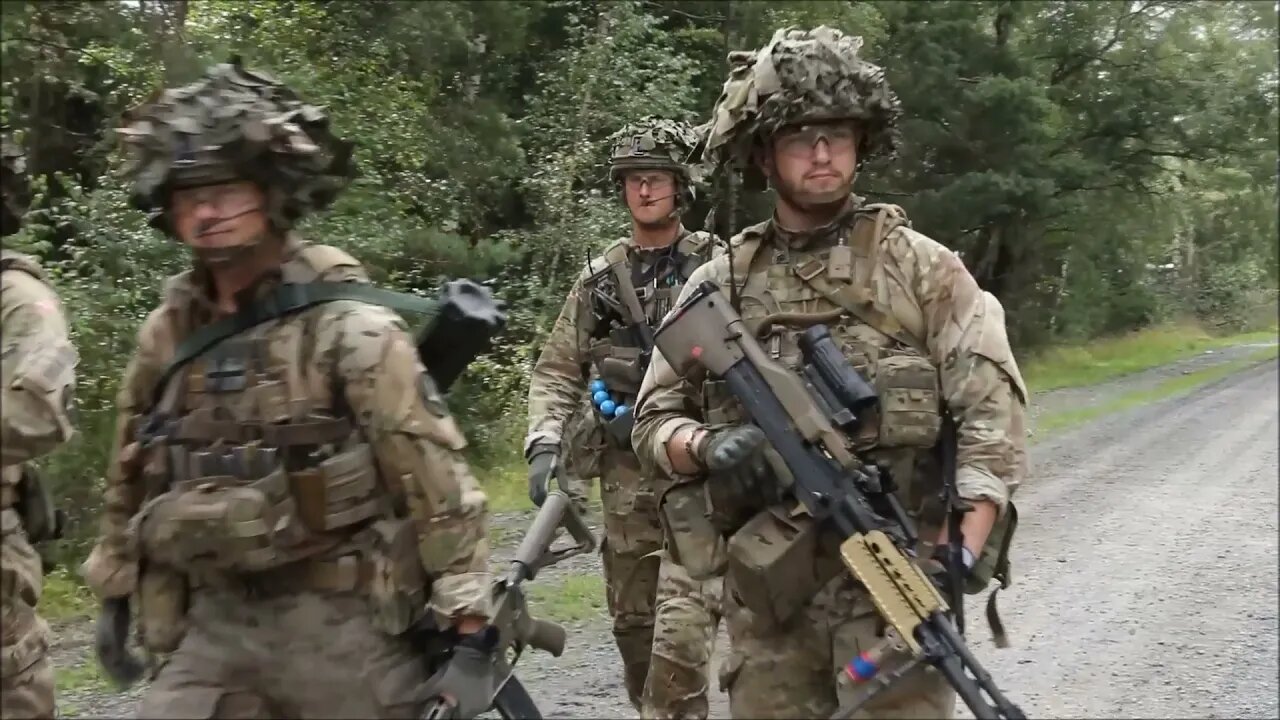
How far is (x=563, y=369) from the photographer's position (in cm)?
517

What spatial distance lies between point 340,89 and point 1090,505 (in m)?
7.13

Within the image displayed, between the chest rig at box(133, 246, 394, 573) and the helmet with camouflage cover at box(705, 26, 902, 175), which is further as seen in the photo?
the helmet with camouflage cover at box(705, 26, 902, 175)

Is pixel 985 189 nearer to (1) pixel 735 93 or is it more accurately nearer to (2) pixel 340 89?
(2) pixel 340 89

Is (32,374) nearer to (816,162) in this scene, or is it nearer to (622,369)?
(816,162)

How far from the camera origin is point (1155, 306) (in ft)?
41.1

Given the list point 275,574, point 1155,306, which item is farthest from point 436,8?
point 275,574

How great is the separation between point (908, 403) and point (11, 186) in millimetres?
2577

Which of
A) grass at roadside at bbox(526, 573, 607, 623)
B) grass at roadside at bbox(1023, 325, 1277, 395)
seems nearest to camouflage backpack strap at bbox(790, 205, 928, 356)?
grass at roadside at bbox(526, 573, 607, 623)

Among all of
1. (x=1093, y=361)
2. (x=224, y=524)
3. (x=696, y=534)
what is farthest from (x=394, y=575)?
(x=1093, y=361)

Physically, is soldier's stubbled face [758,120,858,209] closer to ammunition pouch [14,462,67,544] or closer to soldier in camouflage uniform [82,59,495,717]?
soldier in camouflage uniform [82,59,495,717]

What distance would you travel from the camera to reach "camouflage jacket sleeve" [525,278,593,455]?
5012 millimetres

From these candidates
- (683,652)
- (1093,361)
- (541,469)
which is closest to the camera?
(683,652)

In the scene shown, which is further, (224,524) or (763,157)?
(763,157)

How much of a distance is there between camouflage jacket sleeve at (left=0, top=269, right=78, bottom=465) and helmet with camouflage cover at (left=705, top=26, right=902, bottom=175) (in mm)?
1891
